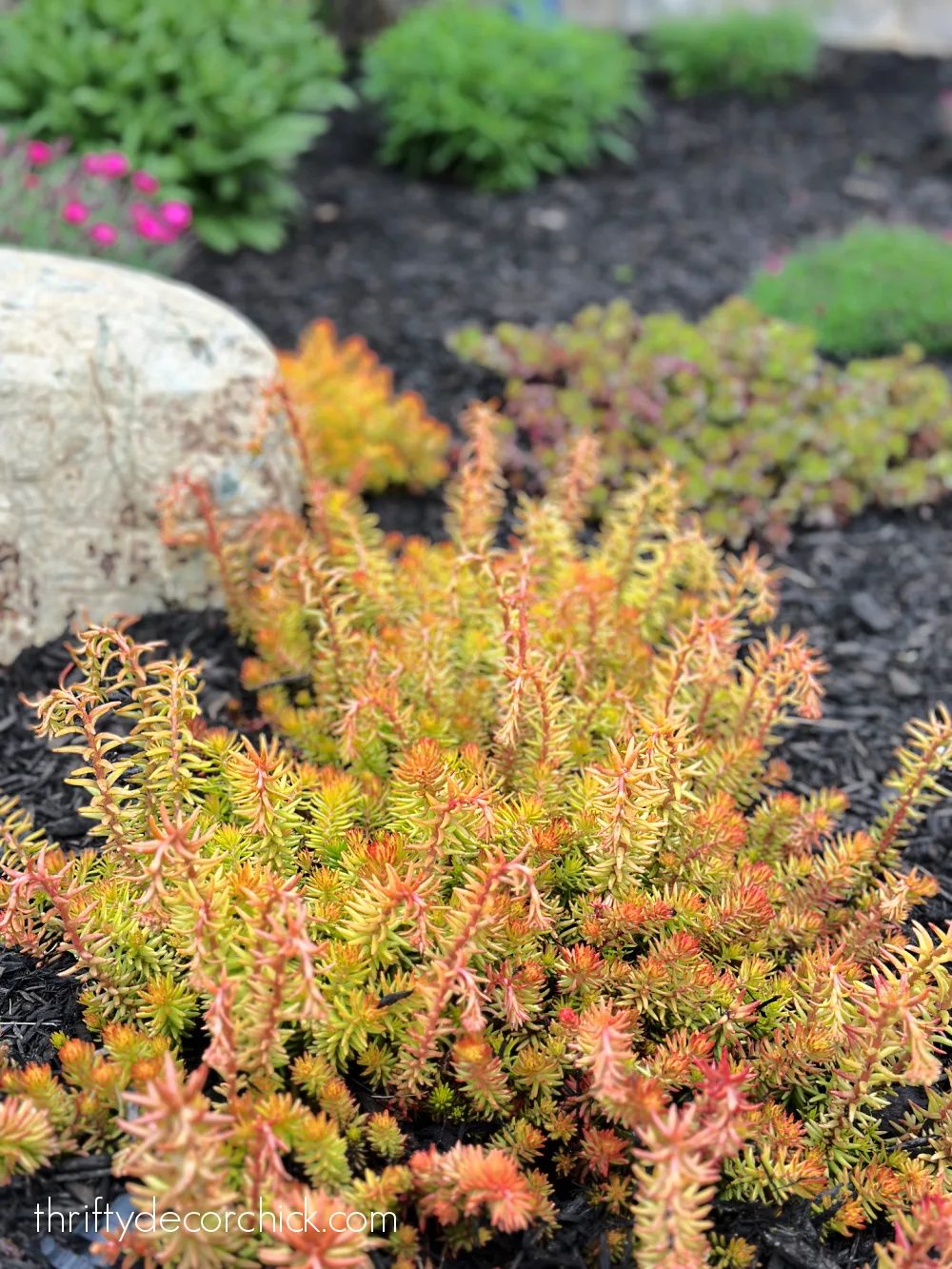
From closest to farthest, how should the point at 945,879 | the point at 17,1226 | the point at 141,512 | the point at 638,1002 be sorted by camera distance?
the point at 17,1226, the point at 638,1002, the point at 945,879, the point at 141,512

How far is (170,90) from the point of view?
6297mm

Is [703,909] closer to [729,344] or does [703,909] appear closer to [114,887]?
[114,887]

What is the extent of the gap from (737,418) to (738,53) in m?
6.43

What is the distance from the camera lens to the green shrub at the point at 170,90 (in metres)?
5.99

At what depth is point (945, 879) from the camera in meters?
2.75

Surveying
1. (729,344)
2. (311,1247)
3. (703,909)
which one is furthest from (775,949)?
(729,344)

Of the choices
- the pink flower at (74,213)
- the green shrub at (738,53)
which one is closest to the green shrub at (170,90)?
the pink flower at (74,213)

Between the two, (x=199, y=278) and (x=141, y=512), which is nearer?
(x=141, y=512)

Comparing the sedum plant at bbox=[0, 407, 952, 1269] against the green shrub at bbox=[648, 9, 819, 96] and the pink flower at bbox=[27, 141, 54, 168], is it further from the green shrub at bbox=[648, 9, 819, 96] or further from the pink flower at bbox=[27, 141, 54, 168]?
the green shrub at bbox=[648, 9, 819, 96]

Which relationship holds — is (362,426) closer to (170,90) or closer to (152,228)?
(152,228)

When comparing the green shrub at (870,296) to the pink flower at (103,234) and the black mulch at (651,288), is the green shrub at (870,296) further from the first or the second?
the pink flower at (103,234)

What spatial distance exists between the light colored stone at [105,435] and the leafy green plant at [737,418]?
1.39 metres

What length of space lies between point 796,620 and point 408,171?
537cm

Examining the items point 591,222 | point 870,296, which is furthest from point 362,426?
point 591,222
